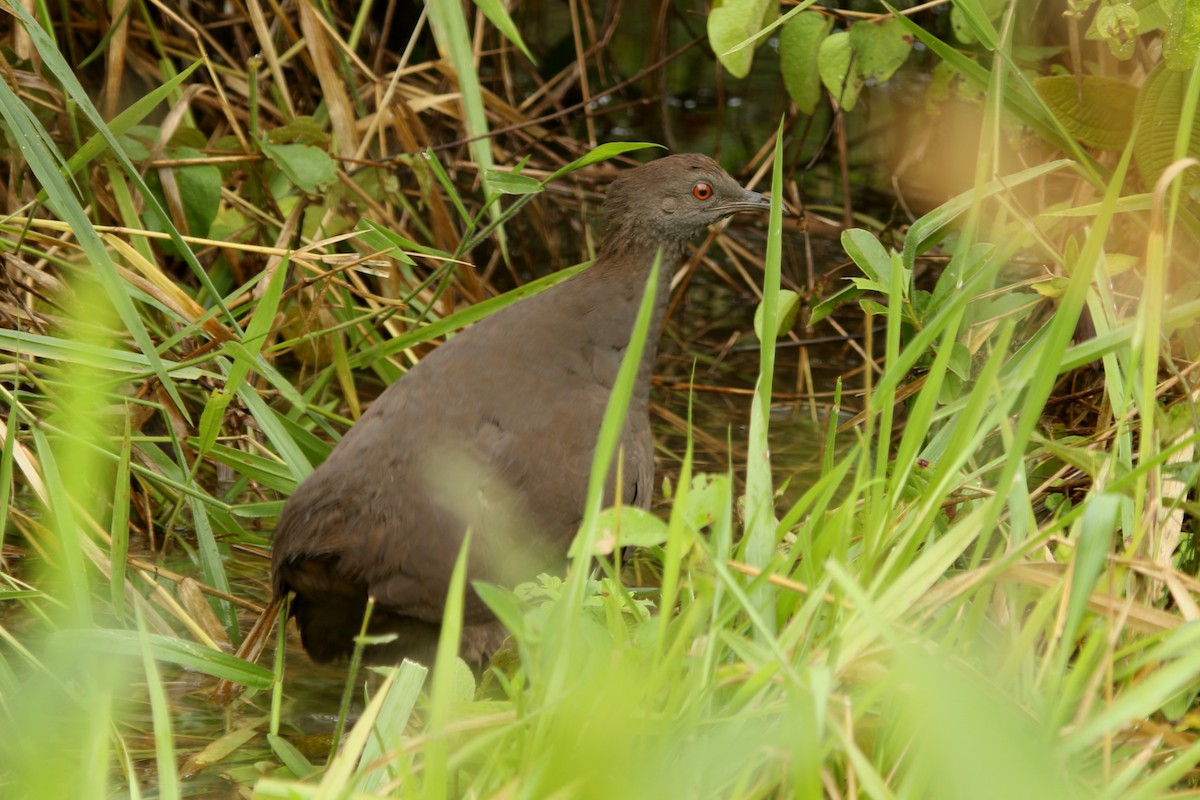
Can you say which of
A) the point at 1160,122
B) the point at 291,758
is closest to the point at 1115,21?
the point at 1160,122

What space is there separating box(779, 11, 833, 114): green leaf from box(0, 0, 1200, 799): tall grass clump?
2 cm

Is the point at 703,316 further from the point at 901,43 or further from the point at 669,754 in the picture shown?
the point at 669,754

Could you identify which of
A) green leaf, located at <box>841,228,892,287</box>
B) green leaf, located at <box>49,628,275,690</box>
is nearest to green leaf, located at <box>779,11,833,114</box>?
green leaf, located at <box>841,228,892,287</box>

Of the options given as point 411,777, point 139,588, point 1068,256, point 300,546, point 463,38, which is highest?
point 463,38

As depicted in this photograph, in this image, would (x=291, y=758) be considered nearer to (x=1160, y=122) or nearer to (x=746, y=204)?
(x=746, y=204)

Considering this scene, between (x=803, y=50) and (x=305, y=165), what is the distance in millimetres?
1331

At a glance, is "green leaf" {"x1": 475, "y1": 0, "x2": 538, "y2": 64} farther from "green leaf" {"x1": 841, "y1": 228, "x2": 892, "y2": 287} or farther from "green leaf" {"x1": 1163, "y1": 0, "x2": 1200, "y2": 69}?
"green leaf" {"x1": 1163, "y1": 0, "x2": 1200, "y2": 69}

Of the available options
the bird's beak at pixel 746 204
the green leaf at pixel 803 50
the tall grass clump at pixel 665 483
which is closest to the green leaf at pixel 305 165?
the tall grass clump at pixel 665 483

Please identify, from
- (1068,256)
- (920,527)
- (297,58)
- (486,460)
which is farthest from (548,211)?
(920,527)

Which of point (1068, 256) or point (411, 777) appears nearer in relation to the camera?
point (411, 777)

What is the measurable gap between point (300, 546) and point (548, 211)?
2.79 m

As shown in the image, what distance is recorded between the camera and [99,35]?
4.21 meters

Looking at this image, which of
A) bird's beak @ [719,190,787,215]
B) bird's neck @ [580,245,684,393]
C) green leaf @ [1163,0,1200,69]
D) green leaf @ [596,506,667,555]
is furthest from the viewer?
bird's beak @ [719,190,787,215]

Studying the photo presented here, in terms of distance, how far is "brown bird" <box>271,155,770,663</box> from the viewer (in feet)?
8.71
